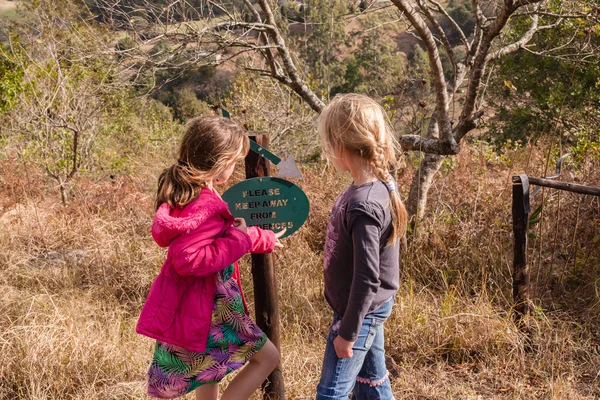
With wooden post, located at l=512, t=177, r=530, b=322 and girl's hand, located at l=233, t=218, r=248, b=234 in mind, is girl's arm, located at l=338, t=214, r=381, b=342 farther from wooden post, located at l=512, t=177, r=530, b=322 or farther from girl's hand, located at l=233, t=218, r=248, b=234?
wooden post, located at l=512, t=177, r=530, b=322

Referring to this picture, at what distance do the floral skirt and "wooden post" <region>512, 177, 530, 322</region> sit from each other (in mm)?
1632

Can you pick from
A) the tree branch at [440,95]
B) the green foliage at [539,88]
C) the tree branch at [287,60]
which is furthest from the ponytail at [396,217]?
the green foliage at [539,88]

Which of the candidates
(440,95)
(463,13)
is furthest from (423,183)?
(463,13)

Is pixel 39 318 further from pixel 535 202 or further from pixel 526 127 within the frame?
pixel 526 127

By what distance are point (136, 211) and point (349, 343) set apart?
403 cm

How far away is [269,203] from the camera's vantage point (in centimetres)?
211

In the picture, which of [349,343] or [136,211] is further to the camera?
[136,211]

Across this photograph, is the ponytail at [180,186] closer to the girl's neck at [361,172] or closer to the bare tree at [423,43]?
the girl's neck at [361,172]

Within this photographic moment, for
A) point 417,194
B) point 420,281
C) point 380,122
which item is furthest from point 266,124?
point 380,122

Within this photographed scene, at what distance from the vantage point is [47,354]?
8.88ft

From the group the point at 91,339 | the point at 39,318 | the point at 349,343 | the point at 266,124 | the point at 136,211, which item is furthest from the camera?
the point at 266,124

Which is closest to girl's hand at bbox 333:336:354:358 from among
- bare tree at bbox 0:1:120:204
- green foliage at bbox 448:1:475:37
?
bare tree at bbox 0:1:120:204

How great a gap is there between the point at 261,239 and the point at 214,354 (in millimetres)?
446

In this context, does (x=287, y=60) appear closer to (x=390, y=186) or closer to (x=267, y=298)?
(x=267, y=298)
